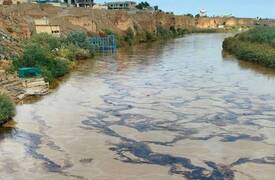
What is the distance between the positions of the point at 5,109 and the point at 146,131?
5580 mm

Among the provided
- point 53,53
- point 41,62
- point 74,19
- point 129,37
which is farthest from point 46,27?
point 41,62

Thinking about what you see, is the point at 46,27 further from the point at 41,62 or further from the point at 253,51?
the point at 253,51

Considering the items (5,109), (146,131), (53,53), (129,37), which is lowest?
(146,131)

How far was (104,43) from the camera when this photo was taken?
56.2 meters

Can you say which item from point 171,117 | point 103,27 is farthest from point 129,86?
point 103,27

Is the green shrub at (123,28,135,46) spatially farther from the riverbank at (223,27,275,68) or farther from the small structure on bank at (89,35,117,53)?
the riverbank at (223,27,275,68)

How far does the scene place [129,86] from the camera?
29797 millimetres

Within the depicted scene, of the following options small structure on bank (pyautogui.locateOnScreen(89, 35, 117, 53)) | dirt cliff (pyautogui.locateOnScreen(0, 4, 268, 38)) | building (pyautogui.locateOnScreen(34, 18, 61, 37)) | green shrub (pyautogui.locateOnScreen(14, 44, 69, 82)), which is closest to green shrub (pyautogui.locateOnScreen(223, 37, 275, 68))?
small structure on bank (pyautogui.locateOnScreen(89, 35, 117, 53))

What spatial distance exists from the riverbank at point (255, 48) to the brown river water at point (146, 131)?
6.92 meters

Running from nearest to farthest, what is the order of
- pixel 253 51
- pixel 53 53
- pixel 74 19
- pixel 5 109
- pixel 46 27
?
pixel 5 109 → pixel 53 53 → pixel 253 51 → pixel 46 27 → pixel 74 19

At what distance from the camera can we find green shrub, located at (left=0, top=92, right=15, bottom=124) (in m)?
19.5

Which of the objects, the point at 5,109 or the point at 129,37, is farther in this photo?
the point at 129,37

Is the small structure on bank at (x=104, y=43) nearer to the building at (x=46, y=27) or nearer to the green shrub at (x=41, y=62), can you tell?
the building at (x=46, y=27)

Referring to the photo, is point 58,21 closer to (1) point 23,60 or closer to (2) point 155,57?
(2) point 155,57
